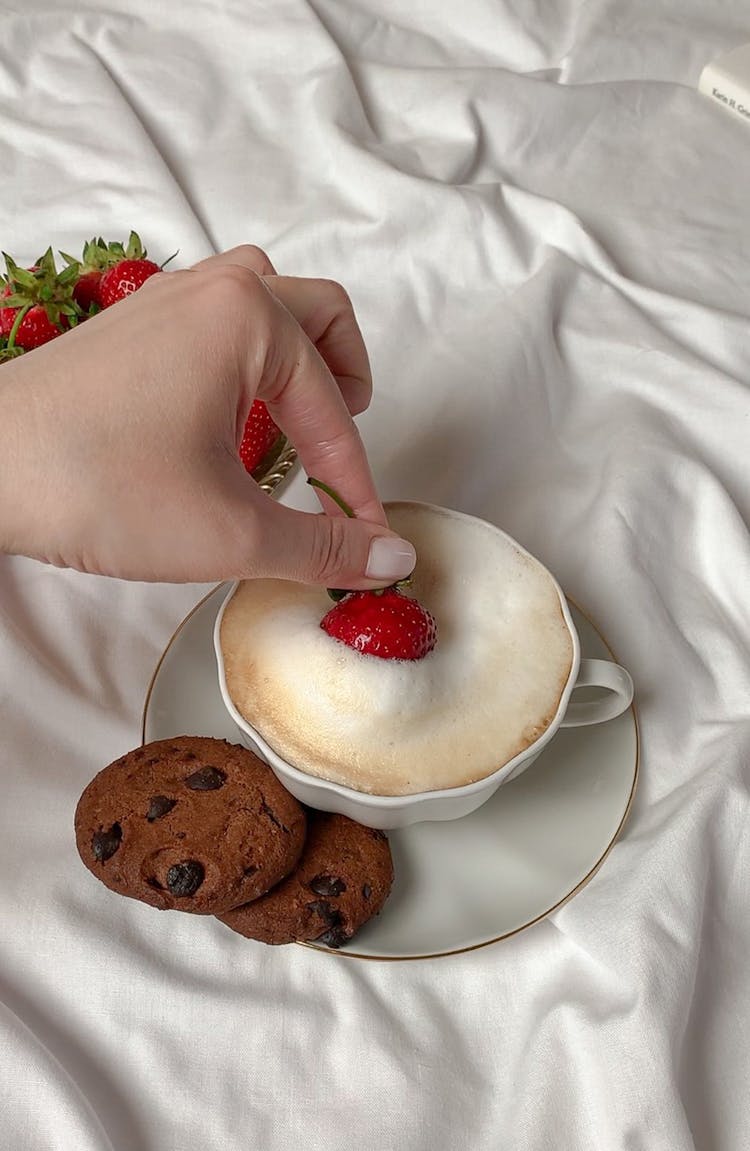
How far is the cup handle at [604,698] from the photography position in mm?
778

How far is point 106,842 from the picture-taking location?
737 millimetres

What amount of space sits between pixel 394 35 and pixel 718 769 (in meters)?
1.08

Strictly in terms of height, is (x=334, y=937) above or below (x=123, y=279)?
below

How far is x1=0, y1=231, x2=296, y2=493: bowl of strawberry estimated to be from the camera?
3.17 feet

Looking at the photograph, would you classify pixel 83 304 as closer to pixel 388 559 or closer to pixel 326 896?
pixel 388 559

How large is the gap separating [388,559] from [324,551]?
5 cm

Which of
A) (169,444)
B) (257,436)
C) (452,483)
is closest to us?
(169,444)

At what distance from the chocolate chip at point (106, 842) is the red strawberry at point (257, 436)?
345 mm

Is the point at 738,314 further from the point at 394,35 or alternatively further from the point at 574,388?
the point at 394,35

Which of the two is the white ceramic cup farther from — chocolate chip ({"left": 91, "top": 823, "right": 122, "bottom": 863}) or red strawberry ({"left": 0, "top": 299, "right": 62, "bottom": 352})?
red strawberry ({"left": 0, "top": 299, "right": 62, "bottom": 352})

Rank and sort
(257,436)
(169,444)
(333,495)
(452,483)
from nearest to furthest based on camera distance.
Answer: (169,444)
(333,495)
(257,436)
(452,483)

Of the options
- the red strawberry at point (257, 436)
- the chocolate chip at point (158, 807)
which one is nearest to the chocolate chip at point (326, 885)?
the chocolate chip at point (158, 807)

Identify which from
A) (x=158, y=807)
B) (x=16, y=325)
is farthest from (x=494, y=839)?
(x=16, y=325)

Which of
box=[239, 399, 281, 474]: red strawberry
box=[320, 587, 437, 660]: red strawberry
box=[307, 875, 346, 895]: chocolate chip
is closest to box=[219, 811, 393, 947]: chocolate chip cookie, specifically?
box=[307, 875, 346, 895]: chocolate chip
